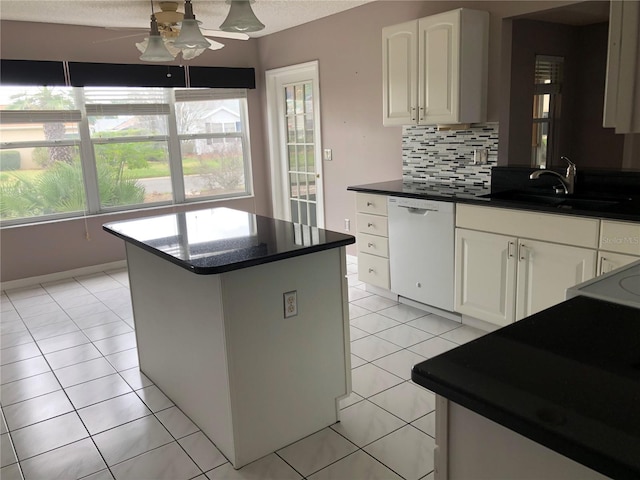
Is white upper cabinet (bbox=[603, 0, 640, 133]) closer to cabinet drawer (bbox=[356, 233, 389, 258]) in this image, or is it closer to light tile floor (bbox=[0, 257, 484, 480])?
light tile floor (bbox=[0, 257, 484, 480])

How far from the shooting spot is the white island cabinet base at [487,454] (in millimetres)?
964

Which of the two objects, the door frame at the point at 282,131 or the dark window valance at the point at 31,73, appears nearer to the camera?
the dark window valance at the point at 31,73

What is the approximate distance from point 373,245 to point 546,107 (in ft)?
6.17

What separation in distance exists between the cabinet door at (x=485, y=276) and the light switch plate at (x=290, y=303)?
152cm

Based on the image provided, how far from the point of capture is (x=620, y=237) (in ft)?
8.82

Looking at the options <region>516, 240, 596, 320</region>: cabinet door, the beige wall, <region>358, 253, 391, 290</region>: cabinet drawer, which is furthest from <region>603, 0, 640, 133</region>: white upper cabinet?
the beige wall

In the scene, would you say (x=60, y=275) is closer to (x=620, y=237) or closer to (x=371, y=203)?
(x=371, y=203)

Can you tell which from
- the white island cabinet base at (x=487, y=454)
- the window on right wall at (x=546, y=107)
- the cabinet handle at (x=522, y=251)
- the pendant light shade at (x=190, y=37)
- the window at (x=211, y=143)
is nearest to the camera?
the white island cabinet base at (x=487, y=454)

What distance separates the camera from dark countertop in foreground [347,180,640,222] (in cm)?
275

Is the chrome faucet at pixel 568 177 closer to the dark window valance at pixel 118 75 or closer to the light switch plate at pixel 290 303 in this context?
the light switch plate at pixel 290 303

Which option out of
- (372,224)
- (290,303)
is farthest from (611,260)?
(372,224)

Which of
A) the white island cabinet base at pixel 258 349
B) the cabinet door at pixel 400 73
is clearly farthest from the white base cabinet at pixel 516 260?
the white island cabinet base at pixel 258 349

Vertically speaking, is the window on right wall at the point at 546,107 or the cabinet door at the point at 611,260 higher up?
the window on right wall at the point at 546,107

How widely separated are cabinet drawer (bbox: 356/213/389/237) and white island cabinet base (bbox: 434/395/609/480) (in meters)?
2.94
